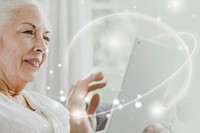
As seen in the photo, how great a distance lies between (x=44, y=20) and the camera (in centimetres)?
108

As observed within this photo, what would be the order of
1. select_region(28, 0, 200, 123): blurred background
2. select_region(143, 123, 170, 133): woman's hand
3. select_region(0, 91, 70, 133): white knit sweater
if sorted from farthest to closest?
1. select_region(28, 0, 200, 123): blurred background
2. select_region(143, 123, 170, 133): woman's hand
3. select_region(0, 91, 70, 133): white knit sweater

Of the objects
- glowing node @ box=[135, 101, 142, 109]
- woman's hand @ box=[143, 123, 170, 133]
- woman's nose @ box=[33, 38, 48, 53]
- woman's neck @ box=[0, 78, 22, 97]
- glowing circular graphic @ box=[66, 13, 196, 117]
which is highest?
woman's nose @ box=[33, 38, 48, 53]

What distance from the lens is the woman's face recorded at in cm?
102

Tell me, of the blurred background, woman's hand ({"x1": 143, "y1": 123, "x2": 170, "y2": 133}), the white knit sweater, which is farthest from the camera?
the blurred background

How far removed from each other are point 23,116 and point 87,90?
0.18 meters

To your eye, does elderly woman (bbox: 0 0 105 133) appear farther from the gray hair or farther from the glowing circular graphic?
the glowing circular graphic

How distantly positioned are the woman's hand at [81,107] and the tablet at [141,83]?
0.14 m

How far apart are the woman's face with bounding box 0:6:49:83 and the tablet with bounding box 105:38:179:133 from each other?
33cm

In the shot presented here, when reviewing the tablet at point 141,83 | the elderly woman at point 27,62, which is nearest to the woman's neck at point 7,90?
the elderly woman at point 27,62

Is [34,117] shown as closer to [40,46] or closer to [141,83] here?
[40,46]

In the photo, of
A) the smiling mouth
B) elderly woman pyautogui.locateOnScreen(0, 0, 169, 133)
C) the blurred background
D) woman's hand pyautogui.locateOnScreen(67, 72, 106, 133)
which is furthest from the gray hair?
the blurred background

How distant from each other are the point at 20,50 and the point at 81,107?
0.78 ft

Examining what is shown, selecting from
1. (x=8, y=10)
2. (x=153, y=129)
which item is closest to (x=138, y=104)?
(x=153, y=129)

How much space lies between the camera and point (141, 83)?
2.60 ft
